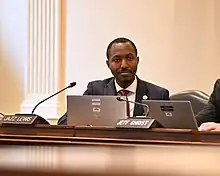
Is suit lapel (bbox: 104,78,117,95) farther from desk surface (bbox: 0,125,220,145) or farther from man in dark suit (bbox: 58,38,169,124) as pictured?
desk surface (bbox: 0,125,220,145)

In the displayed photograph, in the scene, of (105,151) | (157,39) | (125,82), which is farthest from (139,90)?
(105,151)

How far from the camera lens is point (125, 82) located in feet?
11.3

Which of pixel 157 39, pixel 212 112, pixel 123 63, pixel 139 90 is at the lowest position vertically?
pixel 212 112

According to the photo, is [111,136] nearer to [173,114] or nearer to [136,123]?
[136,123]

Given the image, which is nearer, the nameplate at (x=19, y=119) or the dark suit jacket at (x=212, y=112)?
the nameplate at (x=19, y=119)

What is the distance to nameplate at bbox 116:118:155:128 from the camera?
7.11ft

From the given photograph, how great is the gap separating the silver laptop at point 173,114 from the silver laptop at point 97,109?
173 mm

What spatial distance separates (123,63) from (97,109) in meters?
0.98

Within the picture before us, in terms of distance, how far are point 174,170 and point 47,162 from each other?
0.37m

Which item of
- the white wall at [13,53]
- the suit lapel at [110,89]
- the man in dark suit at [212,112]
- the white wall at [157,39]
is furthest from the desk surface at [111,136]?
the white wall at [13,53]

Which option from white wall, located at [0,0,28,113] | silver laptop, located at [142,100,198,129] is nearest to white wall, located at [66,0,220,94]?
white wall, located at [0,0,28,113]

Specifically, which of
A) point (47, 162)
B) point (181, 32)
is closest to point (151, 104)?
point (47, 162)

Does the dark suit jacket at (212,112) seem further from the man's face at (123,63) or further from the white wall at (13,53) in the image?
the white wall at (13,53)

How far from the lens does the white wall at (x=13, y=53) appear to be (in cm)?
483
